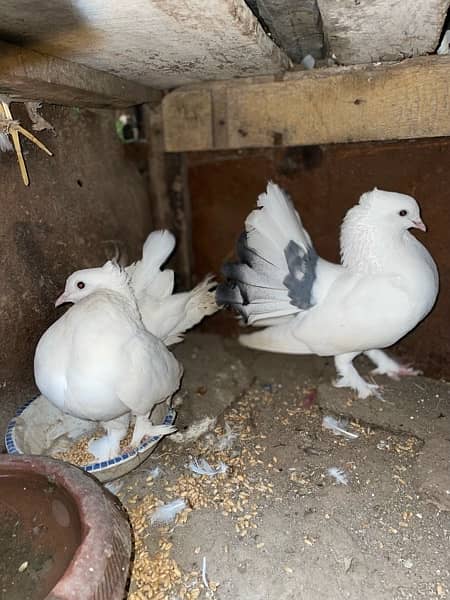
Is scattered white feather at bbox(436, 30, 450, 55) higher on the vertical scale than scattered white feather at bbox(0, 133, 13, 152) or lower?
higher

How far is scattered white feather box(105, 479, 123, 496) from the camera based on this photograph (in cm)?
186

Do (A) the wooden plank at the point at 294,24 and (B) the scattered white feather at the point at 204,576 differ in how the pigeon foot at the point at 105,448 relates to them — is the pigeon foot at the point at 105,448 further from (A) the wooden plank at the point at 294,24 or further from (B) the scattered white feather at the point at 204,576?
(A) the wooden plank at the point at 294,24

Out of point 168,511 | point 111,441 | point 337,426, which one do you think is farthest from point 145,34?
point 337,426

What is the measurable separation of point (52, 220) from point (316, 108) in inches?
50.0

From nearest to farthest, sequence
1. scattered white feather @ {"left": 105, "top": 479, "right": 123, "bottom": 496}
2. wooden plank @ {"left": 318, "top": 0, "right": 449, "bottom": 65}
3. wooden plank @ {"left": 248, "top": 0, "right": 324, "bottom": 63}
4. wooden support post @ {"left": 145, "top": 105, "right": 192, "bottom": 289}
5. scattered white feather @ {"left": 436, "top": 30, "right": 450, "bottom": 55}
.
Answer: wooden plank @ {"left": 318, "top": 0, "right": 449, "bottom": 65}, wooden plank @ {"left": 248, "top": 0, "right": 324, "bottom": 63}, scattered white feather @ {"left": 105, "top": 479, "right": 123, "bottom": 496}, scattered white feather @ {"left": 436, "top": 30, "right": 450, "bottom": 55}, wooden support post @ {"left": 145, "top": 105, "right": 192, "bottom": 289}

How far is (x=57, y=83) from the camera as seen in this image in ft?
5.44

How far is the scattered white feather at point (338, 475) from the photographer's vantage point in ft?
6.01

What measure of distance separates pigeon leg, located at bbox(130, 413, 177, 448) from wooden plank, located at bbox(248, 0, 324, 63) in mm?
1509

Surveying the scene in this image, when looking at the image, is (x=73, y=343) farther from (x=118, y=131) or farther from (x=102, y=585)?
(x=118, y=131)

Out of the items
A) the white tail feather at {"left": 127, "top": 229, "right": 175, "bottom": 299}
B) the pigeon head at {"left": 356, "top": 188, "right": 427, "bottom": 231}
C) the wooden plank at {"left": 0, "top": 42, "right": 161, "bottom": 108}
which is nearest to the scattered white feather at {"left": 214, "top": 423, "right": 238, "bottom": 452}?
the white tail feather at {"left": 127, "top": 229, "right": 175, "bottom": 299}

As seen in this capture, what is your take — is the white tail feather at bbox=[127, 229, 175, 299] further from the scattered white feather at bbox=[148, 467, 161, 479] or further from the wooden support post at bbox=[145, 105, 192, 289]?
the scattered white feather at bbox=[148, 467, 161, 479]

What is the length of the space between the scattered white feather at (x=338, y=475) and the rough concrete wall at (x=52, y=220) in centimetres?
126

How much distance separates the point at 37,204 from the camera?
2027mm

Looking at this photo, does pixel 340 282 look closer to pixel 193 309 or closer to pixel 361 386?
pixel 361 386
